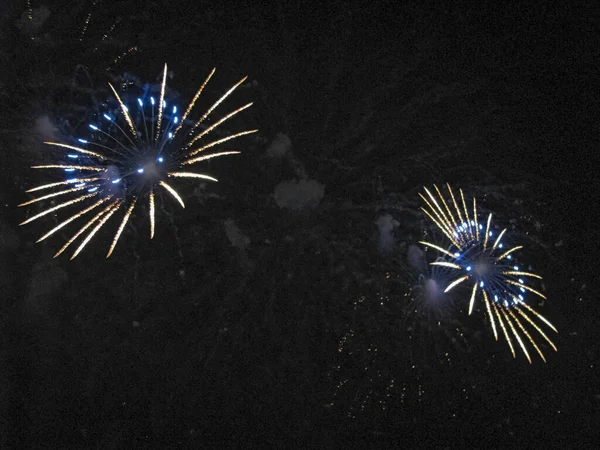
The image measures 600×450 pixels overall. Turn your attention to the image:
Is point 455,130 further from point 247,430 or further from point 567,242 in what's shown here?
point 247,430

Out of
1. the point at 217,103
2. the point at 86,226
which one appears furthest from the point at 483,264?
the point at 86,226

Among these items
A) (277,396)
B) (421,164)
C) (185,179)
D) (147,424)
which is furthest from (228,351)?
(421,164)

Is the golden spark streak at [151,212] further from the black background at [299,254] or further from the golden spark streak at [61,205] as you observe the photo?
the golden spark streak at [61,205]

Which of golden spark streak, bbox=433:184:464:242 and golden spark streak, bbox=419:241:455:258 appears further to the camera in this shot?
golden spark streak, bbox=433:184:464:242

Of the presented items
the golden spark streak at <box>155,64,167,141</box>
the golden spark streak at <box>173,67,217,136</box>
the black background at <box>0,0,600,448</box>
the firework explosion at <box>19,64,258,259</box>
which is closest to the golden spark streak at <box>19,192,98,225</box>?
the firework explosion at <box>19,64,258,259</box>

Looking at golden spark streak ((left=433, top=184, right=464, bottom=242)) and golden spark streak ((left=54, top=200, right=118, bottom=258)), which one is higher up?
golden spark streak ((left=433, top=184, right=464, bottom=242))

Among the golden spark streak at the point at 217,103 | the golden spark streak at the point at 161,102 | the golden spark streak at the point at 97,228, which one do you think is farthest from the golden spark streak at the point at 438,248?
the golden spark streak at the point at 97,228

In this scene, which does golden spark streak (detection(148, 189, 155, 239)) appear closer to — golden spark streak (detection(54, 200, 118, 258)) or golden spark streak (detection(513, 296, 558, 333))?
golden spark streak (detection(54, 200, 118, 258))
